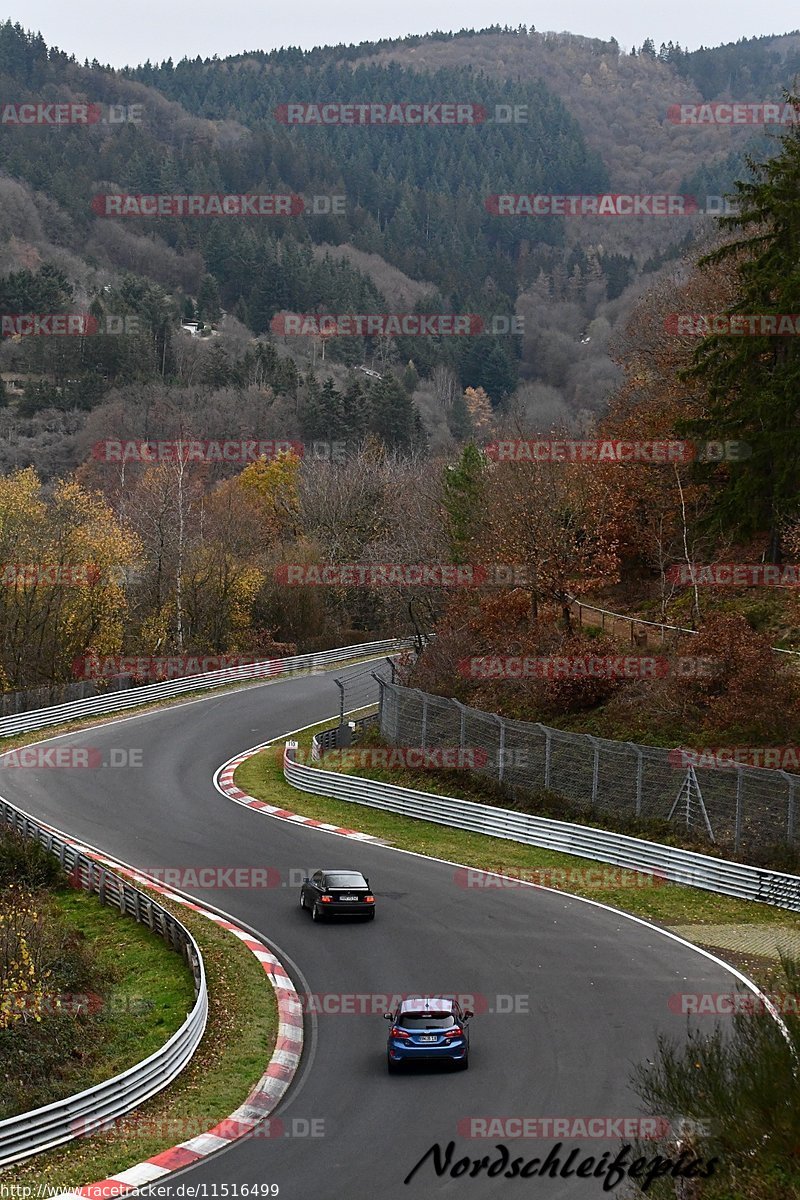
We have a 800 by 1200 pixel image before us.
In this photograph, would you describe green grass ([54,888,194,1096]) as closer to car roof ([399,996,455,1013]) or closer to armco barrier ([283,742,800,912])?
car roof ([399,996,455,1013])

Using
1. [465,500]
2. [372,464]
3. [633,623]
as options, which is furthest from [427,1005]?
[372,464]

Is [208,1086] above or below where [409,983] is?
above

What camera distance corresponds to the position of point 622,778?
30.1 m

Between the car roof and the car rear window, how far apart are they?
0.18 ft

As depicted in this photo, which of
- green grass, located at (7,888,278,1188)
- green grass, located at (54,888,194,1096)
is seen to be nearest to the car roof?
green grass, located at (7,888,278,1188)

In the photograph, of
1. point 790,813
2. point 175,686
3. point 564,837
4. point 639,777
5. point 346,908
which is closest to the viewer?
point 346,908

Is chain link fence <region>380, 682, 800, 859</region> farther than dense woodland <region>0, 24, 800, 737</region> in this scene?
No

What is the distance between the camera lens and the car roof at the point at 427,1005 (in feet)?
54.3

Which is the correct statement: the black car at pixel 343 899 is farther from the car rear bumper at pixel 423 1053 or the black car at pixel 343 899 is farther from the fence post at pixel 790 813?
the fence post at pixel 790 813

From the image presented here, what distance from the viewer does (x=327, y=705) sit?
173 feet

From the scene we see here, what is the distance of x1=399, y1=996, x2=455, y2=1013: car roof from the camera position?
16.5m

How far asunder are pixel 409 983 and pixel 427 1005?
12.5ft

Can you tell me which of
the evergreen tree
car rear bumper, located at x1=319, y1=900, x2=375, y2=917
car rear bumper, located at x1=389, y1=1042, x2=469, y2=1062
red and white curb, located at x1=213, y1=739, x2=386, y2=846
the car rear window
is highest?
the evergreen tree

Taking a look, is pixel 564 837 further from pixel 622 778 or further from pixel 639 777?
pixel 639 777
